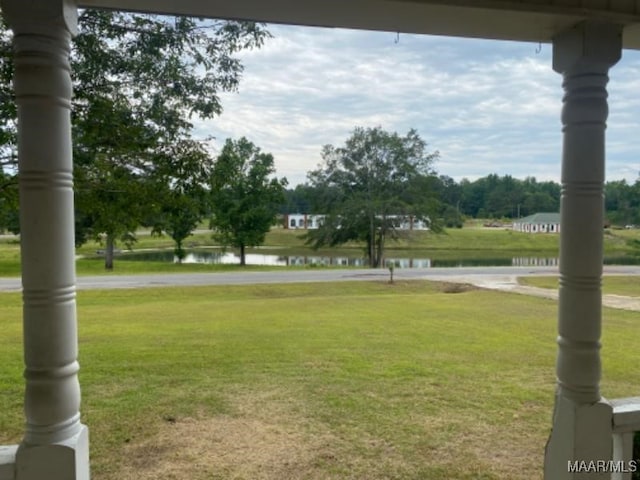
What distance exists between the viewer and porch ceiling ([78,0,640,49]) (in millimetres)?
1344

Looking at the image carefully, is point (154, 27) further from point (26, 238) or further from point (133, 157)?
point (26, 238)

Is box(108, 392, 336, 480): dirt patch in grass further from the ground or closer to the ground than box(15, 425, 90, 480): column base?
closer to the ground

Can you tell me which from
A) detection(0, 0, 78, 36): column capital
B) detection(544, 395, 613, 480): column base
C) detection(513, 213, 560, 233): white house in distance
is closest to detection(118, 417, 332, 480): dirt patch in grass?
detection(544, 395, 613, 480): column base

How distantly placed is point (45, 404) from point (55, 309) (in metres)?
0.24

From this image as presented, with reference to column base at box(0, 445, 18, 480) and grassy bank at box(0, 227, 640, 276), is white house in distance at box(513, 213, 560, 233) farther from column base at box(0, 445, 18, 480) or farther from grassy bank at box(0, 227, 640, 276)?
column base at box(0, 445, 18, 480)

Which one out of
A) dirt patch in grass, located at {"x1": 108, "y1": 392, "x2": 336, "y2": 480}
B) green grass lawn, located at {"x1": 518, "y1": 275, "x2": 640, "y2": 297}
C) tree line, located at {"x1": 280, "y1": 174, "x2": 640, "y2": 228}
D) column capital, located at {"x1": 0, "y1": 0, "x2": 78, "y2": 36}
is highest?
column capital, located at {"x1": 0, "y1": 0, "x2": 78, "y2": 36}

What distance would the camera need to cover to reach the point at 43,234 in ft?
3.86

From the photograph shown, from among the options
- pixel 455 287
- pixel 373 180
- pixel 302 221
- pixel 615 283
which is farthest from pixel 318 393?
pixel 615 283

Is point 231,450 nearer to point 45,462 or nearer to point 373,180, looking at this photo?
point 45,462

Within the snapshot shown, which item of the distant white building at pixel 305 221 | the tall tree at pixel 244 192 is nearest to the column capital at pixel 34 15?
the tall tree at pixel 244 192

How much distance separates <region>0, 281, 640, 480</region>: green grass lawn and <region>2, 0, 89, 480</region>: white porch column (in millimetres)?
1040

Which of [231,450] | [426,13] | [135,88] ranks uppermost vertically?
[135,88]

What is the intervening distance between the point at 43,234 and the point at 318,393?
2.39 meters

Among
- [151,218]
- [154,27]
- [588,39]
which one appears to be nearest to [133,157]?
[151,218]
